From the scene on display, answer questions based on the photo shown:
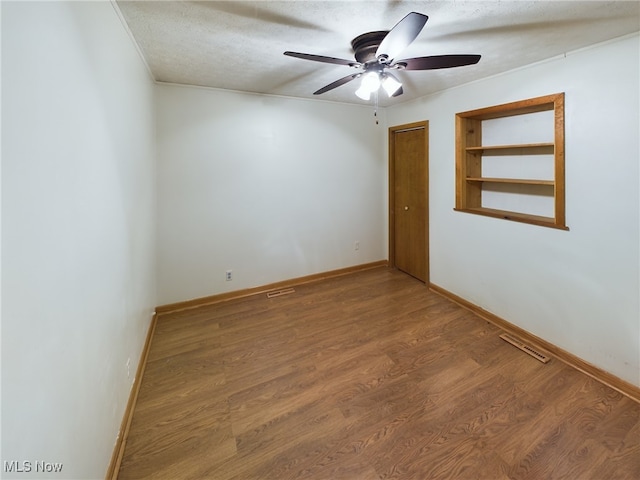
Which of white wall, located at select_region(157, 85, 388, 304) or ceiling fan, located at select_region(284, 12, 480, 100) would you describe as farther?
white wall, located at select_region(157, 85, 388, 304)

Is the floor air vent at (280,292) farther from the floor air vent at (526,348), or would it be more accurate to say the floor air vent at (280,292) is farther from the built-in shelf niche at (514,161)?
the floor air vent at (526,348)

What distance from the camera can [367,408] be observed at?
6.39ft

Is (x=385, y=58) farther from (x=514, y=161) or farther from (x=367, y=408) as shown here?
(x=367, y=408)

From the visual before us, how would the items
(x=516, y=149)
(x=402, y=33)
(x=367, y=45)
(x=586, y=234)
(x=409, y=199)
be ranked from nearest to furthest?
(x=402, y=33) → (x=367, y=45) → (x=586, y=234) → (x=516, y=149) → (x=409, y=199)

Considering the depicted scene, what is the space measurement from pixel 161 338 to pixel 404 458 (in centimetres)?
228

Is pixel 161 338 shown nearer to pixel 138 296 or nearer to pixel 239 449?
pixel 138 296

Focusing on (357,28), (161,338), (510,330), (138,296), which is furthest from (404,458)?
(357,28)

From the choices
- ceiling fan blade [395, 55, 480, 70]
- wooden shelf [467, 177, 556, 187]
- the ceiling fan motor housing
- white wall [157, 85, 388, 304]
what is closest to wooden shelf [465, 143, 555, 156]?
wooden shelf [467, 177, 556, 187]

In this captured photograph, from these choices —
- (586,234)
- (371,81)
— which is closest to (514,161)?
(586,234)

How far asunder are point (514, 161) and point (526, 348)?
1767mm

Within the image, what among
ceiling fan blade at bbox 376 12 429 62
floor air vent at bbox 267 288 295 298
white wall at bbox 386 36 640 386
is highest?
ceiling fan blade at bbox 376 12 429 62

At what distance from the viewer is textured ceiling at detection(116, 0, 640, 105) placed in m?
1.63

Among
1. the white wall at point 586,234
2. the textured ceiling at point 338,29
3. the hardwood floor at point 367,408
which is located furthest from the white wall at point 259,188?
the white wall at point 586,234

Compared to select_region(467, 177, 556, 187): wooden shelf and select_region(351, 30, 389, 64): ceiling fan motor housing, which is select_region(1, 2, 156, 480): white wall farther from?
select_region(467, 177, 556, 187): wooden shelf
